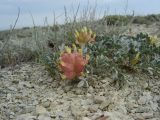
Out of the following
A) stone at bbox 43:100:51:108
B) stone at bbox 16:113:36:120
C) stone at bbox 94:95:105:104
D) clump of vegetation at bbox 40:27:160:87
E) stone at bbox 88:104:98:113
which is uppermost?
clump of vegetation at bbox 40:27:160:87

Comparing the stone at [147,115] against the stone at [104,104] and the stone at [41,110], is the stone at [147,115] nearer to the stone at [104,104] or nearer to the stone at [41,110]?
the stone at [104,104]

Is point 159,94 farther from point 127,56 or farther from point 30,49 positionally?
point 30,49

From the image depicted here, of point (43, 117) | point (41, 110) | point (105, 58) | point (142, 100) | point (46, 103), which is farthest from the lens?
point (105, 58)

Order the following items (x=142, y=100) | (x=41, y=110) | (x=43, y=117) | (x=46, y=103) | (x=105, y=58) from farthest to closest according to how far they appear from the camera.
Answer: (x=105, y=58) < (x=142, y=100) < (x=46, y=103) < (x=41, y=110) < (x=43, y=117)

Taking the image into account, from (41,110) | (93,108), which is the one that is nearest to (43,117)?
(41,110)

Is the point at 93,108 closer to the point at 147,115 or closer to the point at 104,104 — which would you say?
the point at 104,104

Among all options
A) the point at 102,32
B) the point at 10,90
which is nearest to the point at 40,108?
the point at 10,90

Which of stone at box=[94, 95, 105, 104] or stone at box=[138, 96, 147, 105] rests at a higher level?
stone at box=[94, 95, 105, 104]

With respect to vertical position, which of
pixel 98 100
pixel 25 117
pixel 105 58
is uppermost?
pixel 105 58

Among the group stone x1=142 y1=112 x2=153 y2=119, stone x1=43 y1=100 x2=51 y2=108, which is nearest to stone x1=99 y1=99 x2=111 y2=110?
stone x1=142 y1=112 x2=153 y2=119

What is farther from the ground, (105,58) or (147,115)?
(105,58)

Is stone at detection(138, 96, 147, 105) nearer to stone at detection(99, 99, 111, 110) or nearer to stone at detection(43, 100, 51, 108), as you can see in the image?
stone at detection(99, 99, 111, 110)
